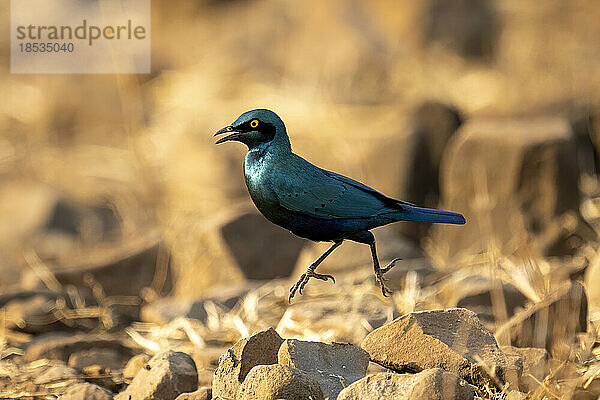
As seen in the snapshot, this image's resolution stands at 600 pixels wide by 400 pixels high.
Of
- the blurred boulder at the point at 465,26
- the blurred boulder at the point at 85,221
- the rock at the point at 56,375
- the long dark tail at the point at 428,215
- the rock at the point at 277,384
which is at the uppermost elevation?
the blurred boulder at the point at 465,26

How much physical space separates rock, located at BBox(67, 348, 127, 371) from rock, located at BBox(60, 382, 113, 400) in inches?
39.1

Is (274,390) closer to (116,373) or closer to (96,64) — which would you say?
(116,373)

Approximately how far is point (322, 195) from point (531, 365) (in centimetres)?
124

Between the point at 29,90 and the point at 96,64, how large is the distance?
4.08 feet

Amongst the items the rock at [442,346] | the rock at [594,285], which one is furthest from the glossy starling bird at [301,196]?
the rock at [594,285]

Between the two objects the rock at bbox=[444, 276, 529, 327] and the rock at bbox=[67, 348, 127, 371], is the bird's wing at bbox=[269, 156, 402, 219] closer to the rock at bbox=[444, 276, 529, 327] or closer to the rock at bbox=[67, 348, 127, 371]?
the rock at bbox=[444, 276, 529, 327]

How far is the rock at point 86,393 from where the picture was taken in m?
4.23

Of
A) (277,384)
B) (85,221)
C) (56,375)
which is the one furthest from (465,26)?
(277,384)

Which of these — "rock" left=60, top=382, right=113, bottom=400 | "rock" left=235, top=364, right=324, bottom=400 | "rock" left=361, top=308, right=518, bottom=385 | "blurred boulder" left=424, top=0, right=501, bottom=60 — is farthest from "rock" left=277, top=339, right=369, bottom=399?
"blurred boulder" left=424, top=0, right=501, bottom=60

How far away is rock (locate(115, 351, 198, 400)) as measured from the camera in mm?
4184

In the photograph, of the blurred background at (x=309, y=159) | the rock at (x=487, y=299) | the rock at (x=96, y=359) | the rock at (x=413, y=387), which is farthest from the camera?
the blurred background at (x=309, y=159)

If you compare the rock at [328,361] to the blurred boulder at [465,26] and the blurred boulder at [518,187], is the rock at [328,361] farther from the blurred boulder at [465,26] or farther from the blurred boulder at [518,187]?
the blurred boulder at [465,26]

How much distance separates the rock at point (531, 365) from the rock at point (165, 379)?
1503 millimetres

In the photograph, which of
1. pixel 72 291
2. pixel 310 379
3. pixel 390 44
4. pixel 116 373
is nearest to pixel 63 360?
pixel 116 373
